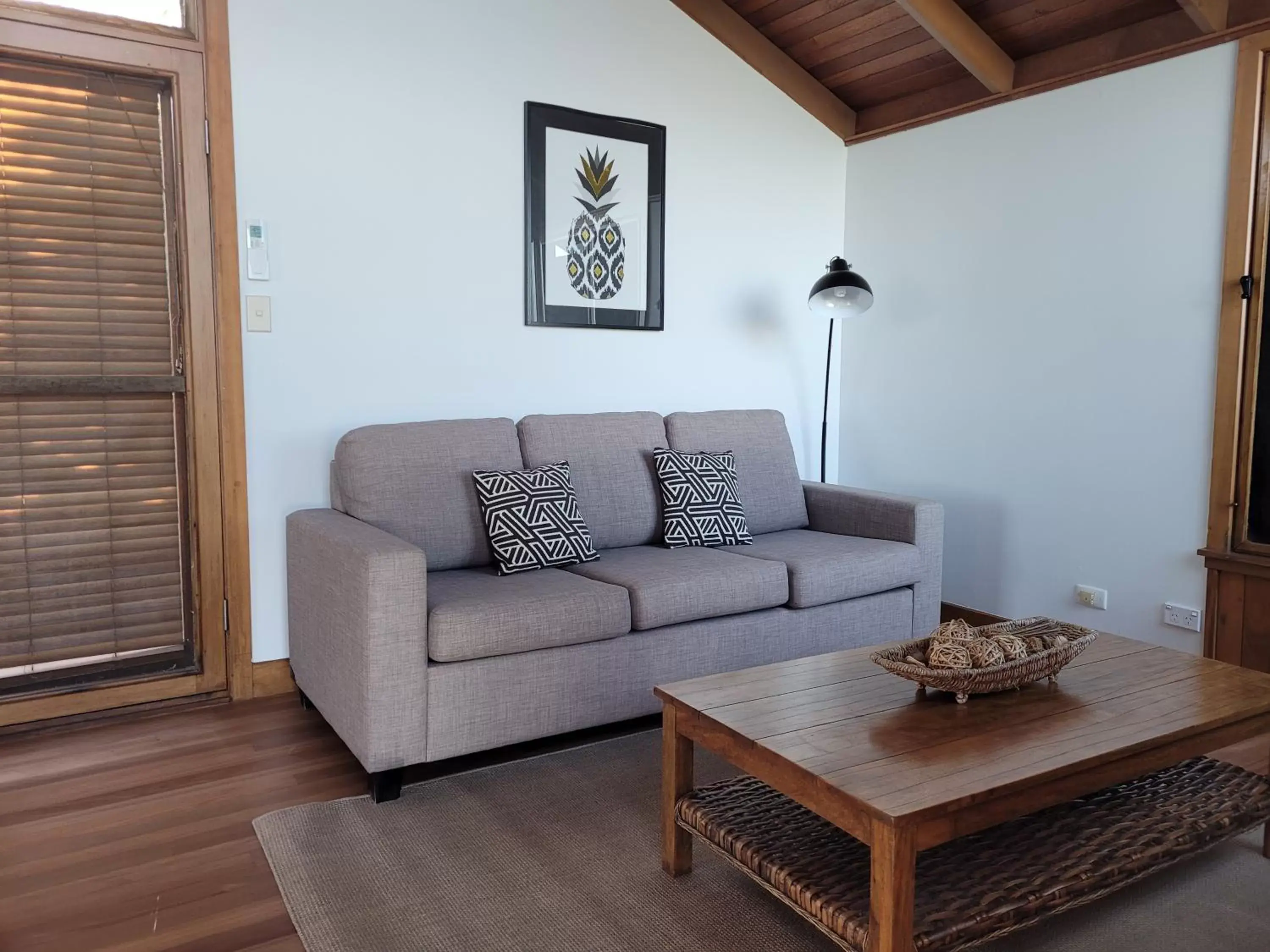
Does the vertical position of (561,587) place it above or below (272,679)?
above

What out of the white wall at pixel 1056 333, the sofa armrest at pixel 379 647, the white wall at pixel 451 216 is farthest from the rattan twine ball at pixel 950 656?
the white wall at pixel 451 216

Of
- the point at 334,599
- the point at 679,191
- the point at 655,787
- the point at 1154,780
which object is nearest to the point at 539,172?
the point at 679,191

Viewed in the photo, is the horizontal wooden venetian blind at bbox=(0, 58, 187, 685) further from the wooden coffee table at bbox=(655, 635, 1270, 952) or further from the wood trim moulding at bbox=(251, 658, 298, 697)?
the wooden coffee table at bbox=(655, 635, 1270, 952)

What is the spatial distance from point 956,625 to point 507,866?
1.10 meters

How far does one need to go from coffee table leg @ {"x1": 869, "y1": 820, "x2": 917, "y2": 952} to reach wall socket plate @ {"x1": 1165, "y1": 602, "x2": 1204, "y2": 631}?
223 centimetres

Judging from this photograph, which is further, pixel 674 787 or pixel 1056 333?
pixel 1056 333

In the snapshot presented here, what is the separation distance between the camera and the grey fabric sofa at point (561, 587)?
2381 mm

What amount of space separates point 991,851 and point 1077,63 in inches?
114

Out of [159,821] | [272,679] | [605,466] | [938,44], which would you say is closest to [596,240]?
[605,466]

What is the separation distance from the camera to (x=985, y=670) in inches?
74.7

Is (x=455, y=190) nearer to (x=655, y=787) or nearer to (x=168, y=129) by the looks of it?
(x=168, y=129)

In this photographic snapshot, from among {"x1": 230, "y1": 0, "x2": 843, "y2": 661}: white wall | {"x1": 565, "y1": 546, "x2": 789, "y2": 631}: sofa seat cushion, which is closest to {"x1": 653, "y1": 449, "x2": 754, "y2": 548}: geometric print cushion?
{"x1": 565, "y1": 546, "x2": 789, "y2": 631}: sofa seat cushion

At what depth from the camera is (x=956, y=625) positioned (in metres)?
2.03

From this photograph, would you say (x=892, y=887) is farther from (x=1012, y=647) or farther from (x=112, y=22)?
(x=112, y=22)
